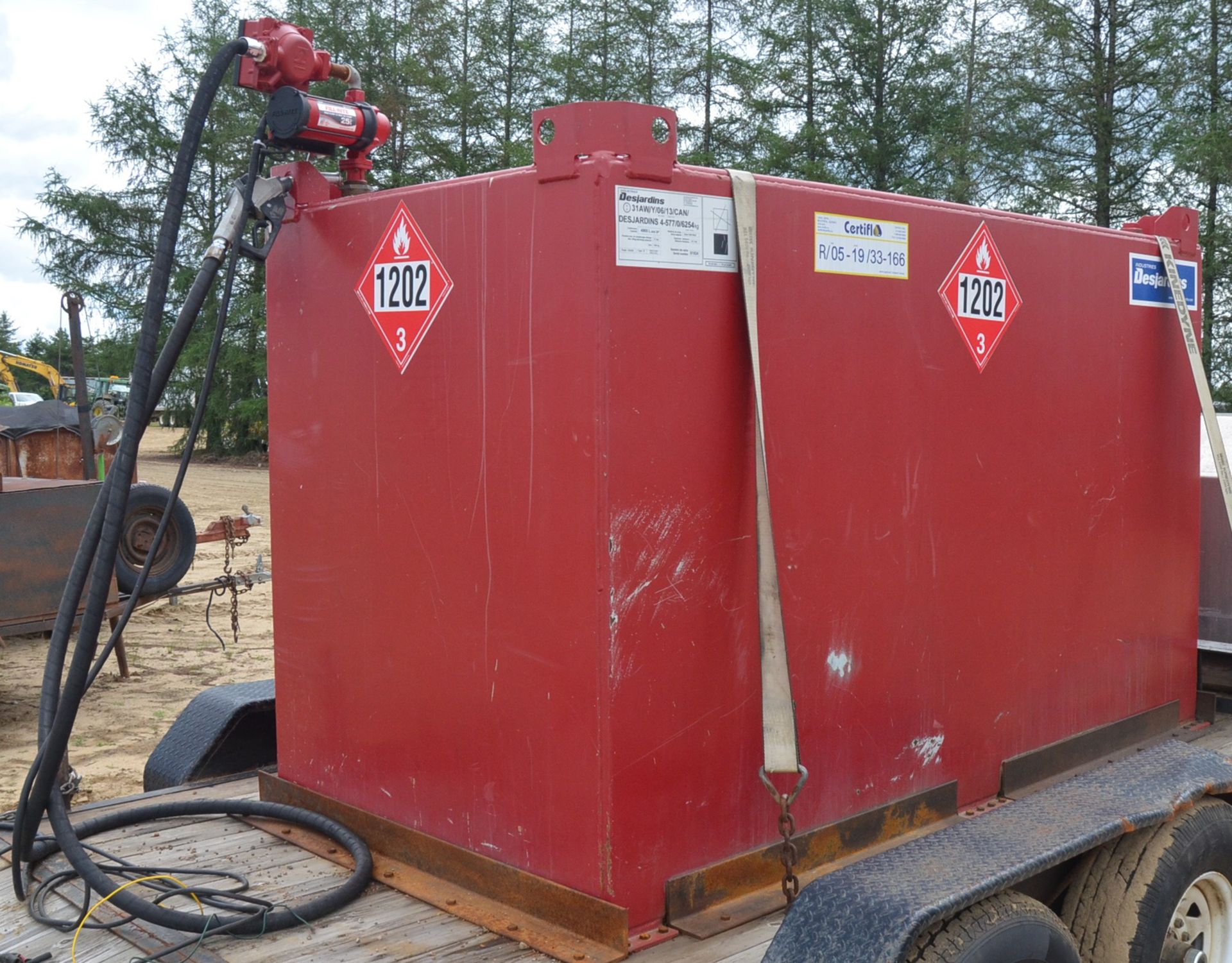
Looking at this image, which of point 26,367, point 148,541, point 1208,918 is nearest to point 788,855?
point 1208,918

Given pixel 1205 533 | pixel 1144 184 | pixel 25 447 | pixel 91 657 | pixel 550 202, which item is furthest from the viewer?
pixel 1144 184

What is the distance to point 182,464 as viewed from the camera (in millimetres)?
3180

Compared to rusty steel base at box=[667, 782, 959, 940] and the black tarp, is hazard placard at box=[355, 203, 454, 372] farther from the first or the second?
the black tarp

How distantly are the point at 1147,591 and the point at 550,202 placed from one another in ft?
7.77

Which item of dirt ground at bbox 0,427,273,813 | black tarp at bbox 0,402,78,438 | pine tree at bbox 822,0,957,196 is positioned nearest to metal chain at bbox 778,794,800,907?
dirt ground at bbox 0,427,273,813

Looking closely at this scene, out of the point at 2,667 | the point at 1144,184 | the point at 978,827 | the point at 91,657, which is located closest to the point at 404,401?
the point at 91,657

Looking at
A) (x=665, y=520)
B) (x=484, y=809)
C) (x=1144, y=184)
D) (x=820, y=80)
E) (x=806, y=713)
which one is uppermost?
(x=820, y=80)

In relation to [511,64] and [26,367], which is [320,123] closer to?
[26,367]

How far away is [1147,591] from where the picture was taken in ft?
12.3

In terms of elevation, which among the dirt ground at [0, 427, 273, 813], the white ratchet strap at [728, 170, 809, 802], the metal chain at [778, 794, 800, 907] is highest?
the white ratchet strap at [728, 170, 809, 802]

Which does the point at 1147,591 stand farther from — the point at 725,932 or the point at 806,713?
the point at 725,932

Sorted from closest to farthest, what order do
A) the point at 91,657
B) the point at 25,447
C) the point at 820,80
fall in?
the point at 91,657
the point at 25,447
the point at 820,80

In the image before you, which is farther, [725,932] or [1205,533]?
[1205,533]

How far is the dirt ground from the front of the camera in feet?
22.4
